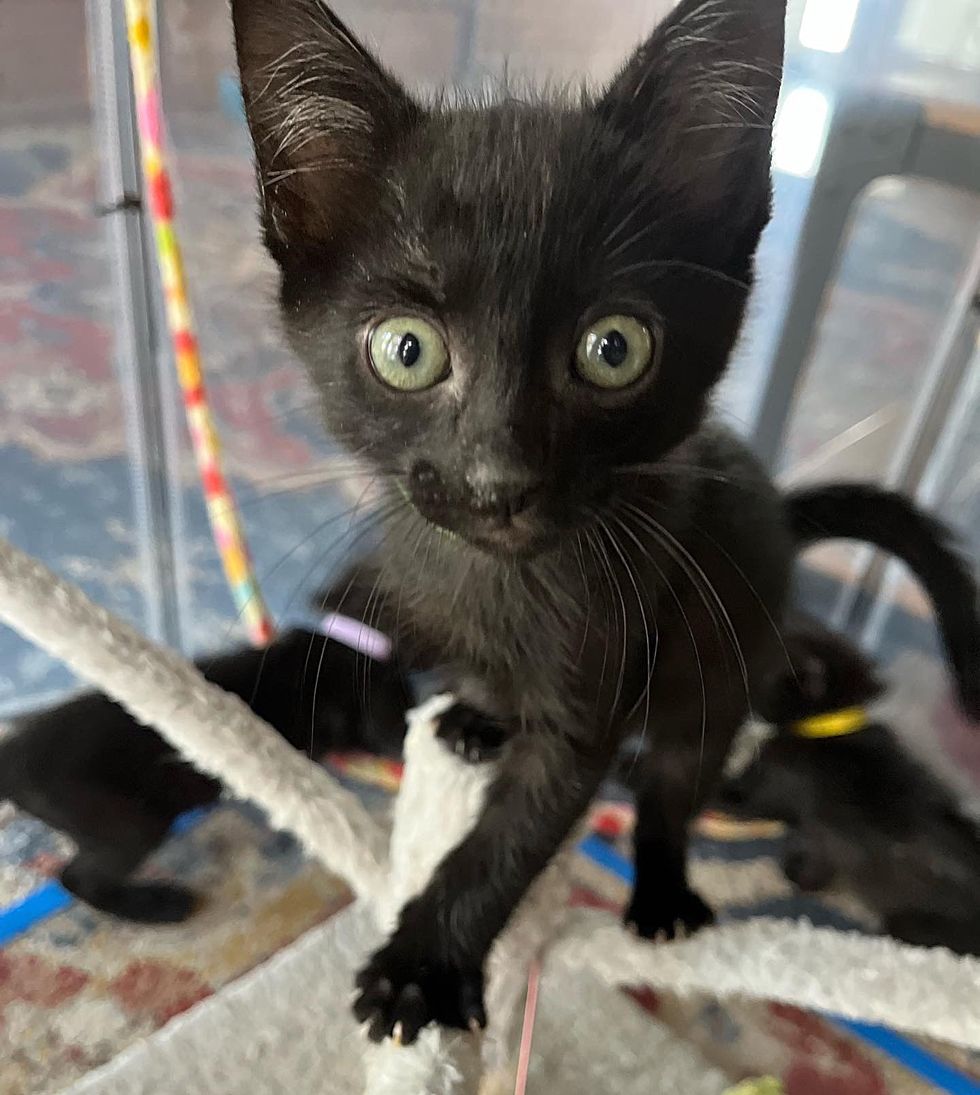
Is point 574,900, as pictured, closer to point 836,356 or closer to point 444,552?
point 444,552

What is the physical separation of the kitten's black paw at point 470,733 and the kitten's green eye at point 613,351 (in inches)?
15.2

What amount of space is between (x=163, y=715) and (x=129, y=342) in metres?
0.76

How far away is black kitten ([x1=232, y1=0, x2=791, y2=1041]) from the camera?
624 mm

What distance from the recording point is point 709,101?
0.67 m

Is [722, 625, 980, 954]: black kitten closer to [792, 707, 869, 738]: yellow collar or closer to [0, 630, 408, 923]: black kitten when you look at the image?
[792, 707, 869, 738]: yellow collar

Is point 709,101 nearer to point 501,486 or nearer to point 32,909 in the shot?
point 501,486

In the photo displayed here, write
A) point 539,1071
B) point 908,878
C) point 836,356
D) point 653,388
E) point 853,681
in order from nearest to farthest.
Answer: point 653,388, point 539,1071, point 908,878, point 853,681, point 836,356

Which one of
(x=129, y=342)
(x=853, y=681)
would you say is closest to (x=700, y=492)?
(x=853, y=681)

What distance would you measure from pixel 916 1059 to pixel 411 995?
745mm

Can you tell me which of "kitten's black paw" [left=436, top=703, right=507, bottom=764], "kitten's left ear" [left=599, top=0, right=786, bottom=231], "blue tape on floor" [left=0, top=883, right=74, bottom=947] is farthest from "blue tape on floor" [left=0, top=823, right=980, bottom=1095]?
"kitten's left ear" [left=599, top=0, right=786, bottom=231]

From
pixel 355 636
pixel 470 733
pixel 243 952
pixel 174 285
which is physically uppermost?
pixel 174 285

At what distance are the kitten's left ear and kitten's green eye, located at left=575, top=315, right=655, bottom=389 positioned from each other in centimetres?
10

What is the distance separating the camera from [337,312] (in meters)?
0.69

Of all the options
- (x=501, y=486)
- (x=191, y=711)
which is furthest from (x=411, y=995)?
(x=501, y=486)
